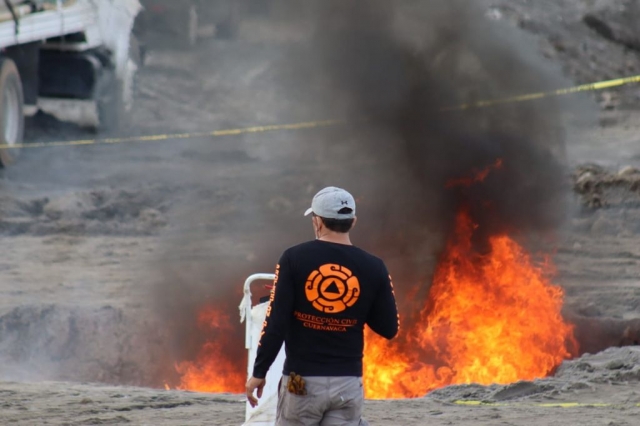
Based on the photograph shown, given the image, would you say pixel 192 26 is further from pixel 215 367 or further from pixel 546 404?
pixel 546 404

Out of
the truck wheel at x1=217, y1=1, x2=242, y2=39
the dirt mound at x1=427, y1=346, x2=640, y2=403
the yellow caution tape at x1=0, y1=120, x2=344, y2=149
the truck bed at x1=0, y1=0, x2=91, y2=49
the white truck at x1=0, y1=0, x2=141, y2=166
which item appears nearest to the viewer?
the dirt mound at x1=427, y1=346, x2=640, y2=403

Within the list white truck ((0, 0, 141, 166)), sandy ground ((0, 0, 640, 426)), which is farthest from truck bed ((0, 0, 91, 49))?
sandy ground ((0, 0, 640, 426))

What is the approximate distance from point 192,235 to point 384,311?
403 inches

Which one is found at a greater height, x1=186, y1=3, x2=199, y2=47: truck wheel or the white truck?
x1=186, y1=3, x2=199, y2=47: truck wheel

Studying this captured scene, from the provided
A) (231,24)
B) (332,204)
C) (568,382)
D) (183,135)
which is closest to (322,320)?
(332,204)

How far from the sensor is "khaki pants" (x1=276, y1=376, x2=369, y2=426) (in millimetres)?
3766

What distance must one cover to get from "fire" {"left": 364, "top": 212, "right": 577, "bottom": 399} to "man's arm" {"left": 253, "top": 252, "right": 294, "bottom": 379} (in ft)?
19.1

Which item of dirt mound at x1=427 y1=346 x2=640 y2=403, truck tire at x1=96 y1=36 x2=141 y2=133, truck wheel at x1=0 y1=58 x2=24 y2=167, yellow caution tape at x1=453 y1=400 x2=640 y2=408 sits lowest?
yellow caution tape at x1=453 y1=400 x2=640 y2=408

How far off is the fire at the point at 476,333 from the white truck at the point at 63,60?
6.53 metres

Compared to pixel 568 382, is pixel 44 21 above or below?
above

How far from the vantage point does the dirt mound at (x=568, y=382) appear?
7.83 meters

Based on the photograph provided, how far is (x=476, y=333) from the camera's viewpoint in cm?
1012

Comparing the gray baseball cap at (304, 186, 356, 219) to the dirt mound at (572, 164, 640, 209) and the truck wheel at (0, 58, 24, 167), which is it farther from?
the dirt mound at (572, 164, 640, 209)

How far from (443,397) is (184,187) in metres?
8.22
